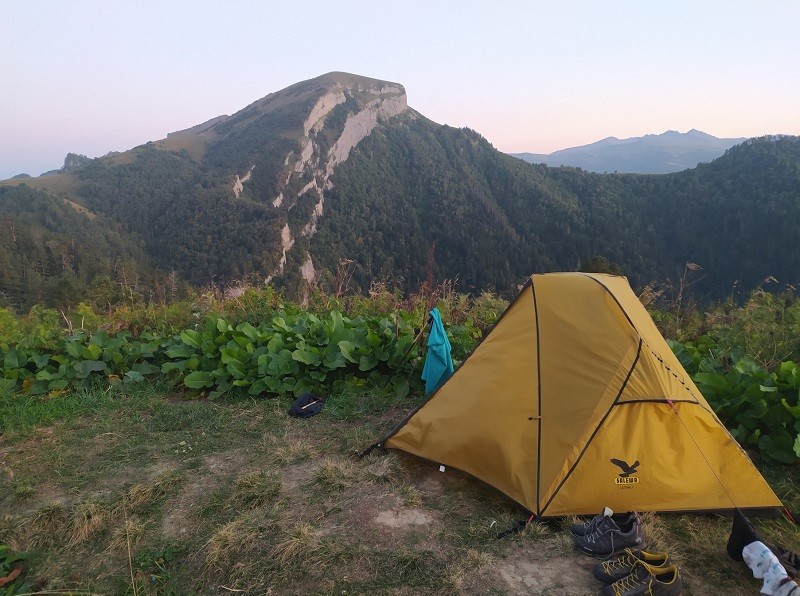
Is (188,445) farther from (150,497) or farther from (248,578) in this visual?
(248,578)

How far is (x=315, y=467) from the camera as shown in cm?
380

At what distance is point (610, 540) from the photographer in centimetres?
270

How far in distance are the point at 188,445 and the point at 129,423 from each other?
0.87 meters

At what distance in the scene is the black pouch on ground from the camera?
253 cm

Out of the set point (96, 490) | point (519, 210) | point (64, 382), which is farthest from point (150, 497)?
point (519, 210)

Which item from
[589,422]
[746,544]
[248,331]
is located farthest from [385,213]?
[746,544]

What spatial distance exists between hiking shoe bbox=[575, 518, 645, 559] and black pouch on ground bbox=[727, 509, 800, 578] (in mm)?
478

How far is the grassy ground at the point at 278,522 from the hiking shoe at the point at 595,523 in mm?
86

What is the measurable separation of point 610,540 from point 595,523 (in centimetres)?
13

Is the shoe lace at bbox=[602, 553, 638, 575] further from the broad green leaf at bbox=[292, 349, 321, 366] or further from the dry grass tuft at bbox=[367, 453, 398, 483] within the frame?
the broad green leaf at bbox=[292, 349, 321, 366]

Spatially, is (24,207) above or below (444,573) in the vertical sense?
above

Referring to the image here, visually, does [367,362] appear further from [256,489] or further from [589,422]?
[589,422]

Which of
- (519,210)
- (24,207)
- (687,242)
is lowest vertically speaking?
(687,242)

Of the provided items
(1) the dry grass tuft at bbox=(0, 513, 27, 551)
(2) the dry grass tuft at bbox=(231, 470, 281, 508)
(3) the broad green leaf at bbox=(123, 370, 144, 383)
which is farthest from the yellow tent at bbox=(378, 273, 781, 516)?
(3) the broad green leaf at bbox=(123, 370, 144, 383)
